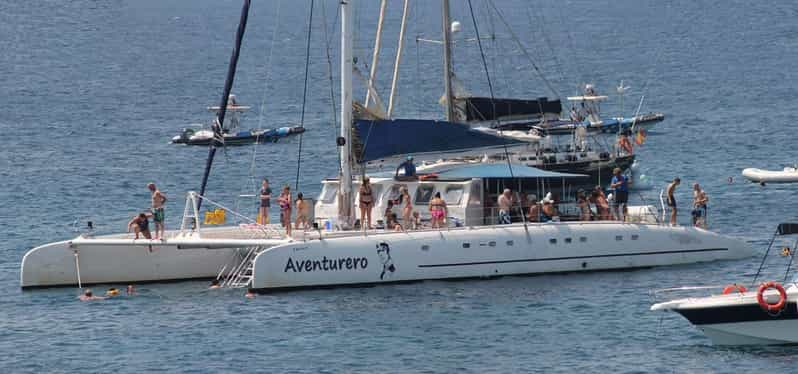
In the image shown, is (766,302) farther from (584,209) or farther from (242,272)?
(242,272)

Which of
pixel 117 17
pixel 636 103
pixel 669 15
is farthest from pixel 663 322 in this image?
pixel 117 17

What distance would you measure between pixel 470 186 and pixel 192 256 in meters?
8.24

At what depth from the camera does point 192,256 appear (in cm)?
4741

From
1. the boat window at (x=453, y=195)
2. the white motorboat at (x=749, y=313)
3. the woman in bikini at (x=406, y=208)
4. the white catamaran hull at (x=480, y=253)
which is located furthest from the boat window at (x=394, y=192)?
the white motorboat at (x=749, y=313)

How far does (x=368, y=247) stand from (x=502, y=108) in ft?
49.5

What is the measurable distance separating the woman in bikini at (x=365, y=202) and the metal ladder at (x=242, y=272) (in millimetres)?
3006

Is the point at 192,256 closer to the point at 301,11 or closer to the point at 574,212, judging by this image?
the point at 574,212

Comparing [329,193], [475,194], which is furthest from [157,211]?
[475,194]

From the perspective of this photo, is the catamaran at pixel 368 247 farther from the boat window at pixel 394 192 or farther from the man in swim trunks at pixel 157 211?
the man in swim trunks at pixel 157 211

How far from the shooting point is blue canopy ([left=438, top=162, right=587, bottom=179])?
161 feet

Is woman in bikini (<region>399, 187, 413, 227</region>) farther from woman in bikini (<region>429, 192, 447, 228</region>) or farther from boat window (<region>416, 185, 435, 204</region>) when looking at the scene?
boat window (<region>416, 185, 435, 204</region>)

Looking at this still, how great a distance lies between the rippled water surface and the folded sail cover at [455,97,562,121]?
288 inches

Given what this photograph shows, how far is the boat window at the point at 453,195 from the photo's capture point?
48.4 meters

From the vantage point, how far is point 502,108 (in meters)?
59.4
